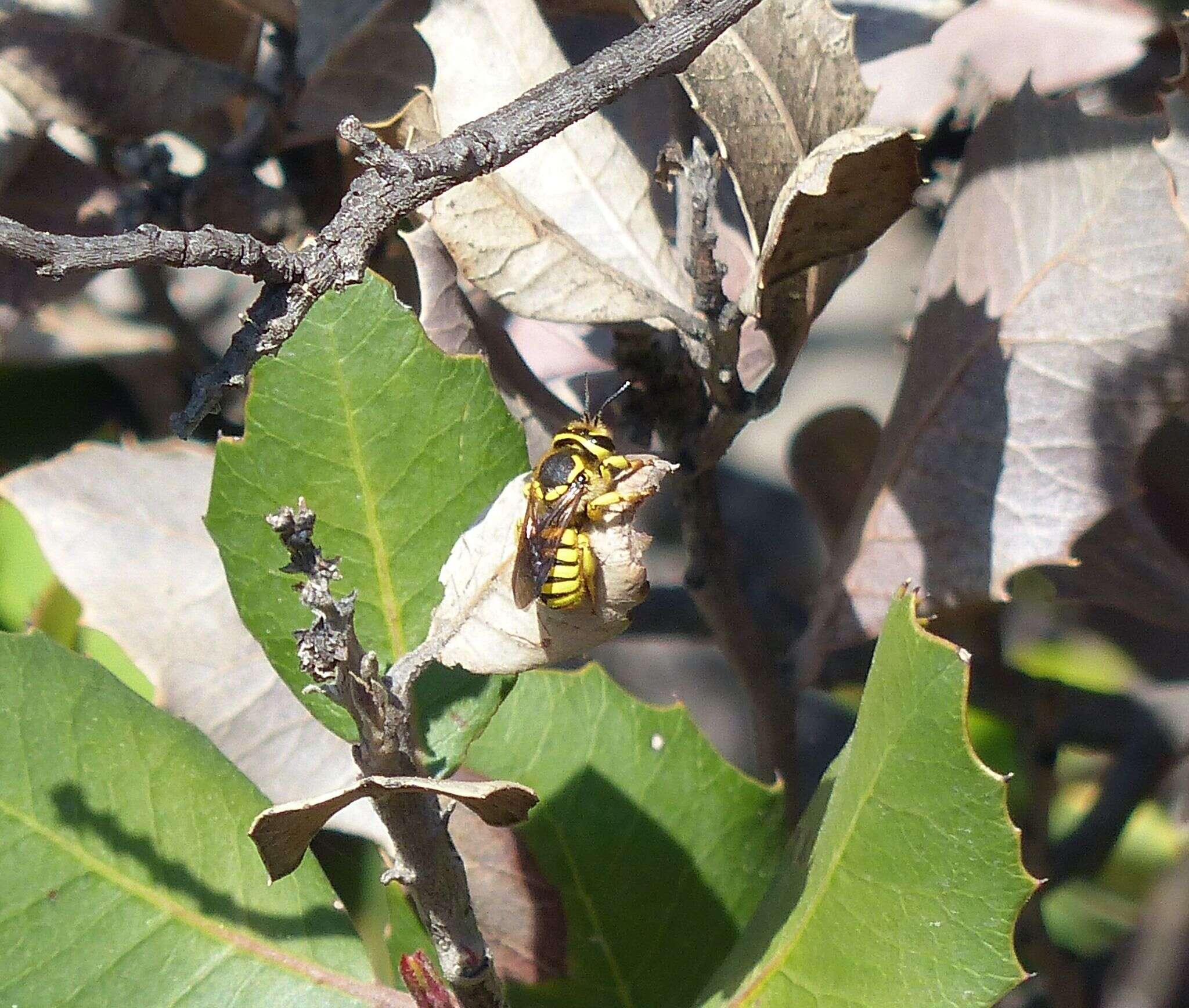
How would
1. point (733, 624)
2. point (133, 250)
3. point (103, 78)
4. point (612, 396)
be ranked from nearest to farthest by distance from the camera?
point (133, 250) < point (612, 396) < point (733, 624) < point (103, 78)

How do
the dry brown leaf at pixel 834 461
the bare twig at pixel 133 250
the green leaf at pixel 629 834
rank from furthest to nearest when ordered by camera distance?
the dry brown leaf at pixel 834 461 < the green leaf at pixel 629 834 < the bare twig at pixel 133 250

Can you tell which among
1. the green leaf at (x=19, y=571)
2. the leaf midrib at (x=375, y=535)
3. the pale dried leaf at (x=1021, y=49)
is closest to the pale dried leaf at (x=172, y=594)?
the green leaf at (x=19, y=571)

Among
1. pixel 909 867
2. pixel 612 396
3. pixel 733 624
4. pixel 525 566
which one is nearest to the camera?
pixel 909 867

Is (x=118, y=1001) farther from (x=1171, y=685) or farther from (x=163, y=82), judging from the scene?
(x=1171, y=685)

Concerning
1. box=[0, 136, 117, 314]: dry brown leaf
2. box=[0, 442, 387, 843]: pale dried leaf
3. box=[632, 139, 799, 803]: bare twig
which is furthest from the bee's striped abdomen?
box=[0, 136, 117, 314]: dry brown leaf

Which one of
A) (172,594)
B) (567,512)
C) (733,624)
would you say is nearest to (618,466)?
(567,512)

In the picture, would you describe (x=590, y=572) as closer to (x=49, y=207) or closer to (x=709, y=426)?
(x=709, y=426)

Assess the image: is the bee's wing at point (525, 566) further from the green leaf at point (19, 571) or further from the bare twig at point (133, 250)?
the green leaf at point (19, 571)
